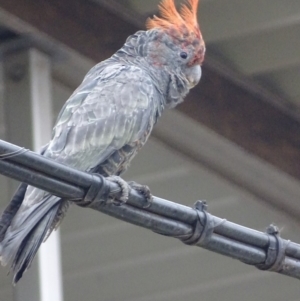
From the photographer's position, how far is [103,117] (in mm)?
3904

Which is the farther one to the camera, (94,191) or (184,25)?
(184,25)

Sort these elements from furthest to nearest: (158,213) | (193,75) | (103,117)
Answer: (193,75)
(103,117)
(158,213)

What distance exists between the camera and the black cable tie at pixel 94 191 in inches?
116

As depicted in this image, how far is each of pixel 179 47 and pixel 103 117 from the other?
24.5 inches

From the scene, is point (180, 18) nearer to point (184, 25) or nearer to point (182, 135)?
point (184, 25)

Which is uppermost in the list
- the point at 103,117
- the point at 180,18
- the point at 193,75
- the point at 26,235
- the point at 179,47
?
the point at 180,18

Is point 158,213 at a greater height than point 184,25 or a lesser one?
lesser

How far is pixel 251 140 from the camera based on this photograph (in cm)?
542

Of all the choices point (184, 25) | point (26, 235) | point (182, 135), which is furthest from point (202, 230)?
point (182, 135)

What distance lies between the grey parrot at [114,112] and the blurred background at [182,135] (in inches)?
19.1

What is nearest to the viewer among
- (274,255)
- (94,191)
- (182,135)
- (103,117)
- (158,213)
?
(94,191)

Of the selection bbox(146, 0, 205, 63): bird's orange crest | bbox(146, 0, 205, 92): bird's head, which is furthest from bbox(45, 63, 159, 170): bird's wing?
bbox(146, 0, 205, 63): bird's orange crest

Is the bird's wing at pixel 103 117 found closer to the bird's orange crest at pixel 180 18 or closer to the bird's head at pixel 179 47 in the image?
the bird's head at pixel 179 47

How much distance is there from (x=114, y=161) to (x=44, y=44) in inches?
46.9
